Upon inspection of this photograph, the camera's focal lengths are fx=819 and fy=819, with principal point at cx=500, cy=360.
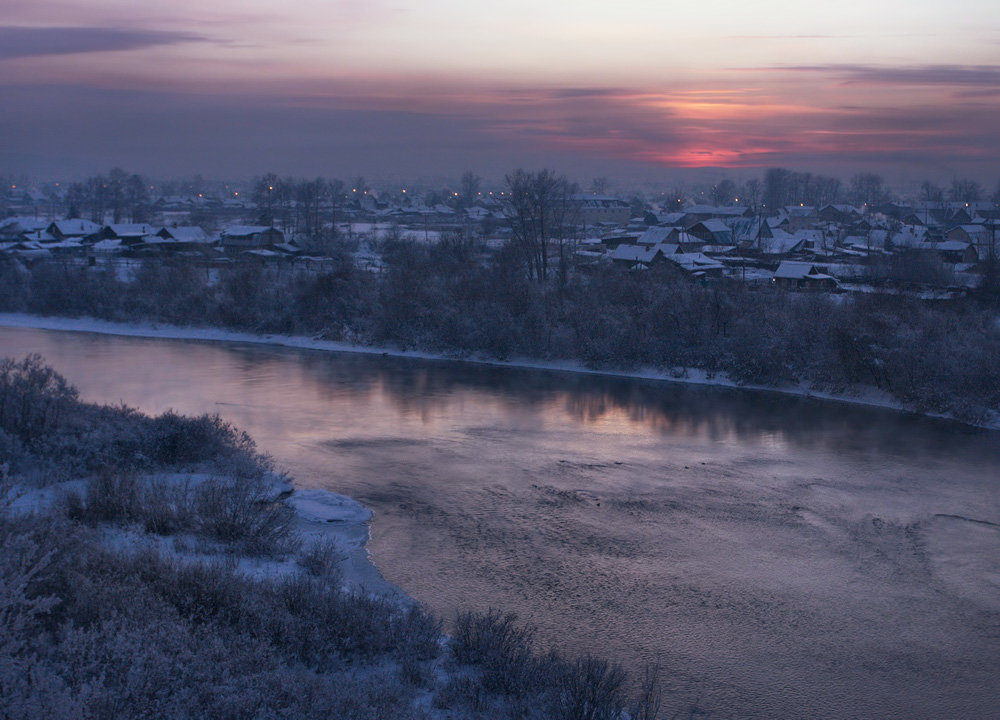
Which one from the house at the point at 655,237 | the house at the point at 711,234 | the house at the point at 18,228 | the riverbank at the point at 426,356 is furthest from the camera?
the house at the point at 18,228

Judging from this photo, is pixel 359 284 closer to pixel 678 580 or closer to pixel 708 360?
pixel 708 360

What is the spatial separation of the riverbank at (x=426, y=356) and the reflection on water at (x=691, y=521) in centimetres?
88

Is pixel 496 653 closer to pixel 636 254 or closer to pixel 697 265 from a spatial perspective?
pixel 697 265

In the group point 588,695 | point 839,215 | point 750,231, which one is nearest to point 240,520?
point 588,695

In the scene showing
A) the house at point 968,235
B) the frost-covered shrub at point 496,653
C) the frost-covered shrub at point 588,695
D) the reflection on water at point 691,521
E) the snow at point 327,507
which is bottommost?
the reflection on water at point 691,521

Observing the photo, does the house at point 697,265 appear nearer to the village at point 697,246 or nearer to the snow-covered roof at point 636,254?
the village at point 697,246

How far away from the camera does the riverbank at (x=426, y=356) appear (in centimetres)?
1945

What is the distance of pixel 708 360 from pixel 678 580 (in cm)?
1405

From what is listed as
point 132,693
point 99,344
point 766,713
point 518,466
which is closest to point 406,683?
point 132,693

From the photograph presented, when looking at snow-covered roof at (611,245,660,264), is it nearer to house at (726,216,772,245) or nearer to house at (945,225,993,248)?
house at (726,216,772,245)

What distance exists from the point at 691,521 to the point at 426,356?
50.8 ft

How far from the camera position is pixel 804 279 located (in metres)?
29.7

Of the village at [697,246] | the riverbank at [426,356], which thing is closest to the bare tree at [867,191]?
the village at [697,246]

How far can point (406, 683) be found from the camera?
595 cm
